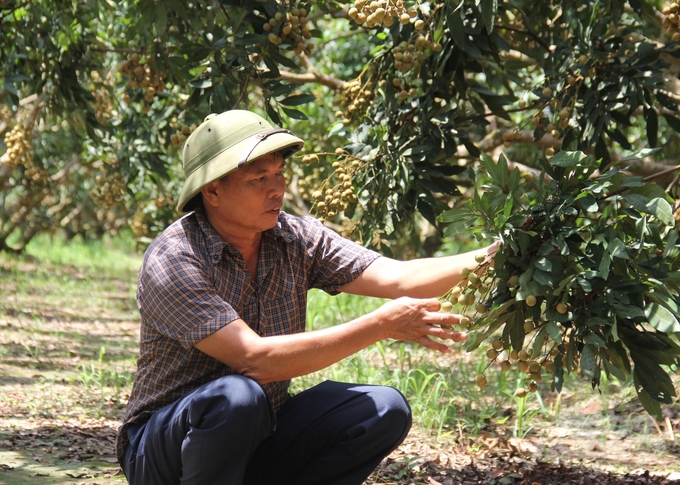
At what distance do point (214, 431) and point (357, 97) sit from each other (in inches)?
72.5

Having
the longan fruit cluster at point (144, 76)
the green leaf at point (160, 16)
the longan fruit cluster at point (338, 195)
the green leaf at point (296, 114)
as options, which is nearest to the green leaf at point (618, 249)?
the longan fruit cluster at point (338, 195)

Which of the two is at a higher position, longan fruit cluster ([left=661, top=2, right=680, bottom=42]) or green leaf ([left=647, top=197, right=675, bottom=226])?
longan fruit cluster ([left=661, top=2, right=680, bottom=42])

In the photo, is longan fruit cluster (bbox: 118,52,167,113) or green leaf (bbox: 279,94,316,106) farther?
longan fruit cluster (bbox: 118,52,167,113)

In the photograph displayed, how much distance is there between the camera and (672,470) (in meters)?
3.13

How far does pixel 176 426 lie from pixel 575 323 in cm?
103

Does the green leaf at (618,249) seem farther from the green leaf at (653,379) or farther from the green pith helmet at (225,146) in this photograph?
the green pith helmet at (225,146)

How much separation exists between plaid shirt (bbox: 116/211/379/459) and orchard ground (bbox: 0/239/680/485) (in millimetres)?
717

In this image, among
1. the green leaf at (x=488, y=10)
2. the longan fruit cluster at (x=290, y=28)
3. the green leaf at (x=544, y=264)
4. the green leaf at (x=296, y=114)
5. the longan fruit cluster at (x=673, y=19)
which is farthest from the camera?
the green leaf at (x=296, y=114)

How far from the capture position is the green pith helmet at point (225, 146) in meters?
2.37

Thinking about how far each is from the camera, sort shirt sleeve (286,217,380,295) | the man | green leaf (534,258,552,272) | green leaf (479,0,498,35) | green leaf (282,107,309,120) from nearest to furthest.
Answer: green leaf (534,258,552,272), the man, shirt sleeve (286,217,380,295), green leaf (479,0,498,35), green leaf (282,107,309,120)

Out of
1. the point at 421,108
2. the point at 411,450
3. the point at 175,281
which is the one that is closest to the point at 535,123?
the point at 421,108

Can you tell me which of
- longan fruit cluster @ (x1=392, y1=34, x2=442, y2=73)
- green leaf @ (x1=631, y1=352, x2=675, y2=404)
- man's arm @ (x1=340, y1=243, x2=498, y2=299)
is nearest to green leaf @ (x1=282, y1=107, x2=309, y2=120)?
longan fruit cluster @ (x1=392, y1=34, x2=442, y2=73)

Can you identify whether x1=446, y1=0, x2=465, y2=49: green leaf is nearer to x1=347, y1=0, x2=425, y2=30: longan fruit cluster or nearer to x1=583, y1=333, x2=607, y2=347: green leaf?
x1=347, y1=0, x2=425, y2=30: longan fruit cluster

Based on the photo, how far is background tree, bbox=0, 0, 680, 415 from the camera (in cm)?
216
